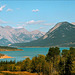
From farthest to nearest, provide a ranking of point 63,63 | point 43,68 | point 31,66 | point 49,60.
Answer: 1. point 49,60
2. point 31,66
3. point 43,68
4. point 63,63

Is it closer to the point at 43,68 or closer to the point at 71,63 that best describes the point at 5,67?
the point at 43,68

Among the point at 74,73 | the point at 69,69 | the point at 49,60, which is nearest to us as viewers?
the point at 74,73

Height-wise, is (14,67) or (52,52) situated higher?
(52,52)

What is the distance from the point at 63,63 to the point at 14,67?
180ft

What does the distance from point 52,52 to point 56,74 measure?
4788cm

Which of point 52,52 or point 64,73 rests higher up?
point 52,52

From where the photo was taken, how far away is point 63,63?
140 meters

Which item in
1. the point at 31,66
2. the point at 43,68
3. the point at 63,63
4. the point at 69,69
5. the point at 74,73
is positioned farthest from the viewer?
the point at 31,66

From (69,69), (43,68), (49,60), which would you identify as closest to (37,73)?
(43,68)

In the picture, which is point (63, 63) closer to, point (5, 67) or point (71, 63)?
point (71, 63)

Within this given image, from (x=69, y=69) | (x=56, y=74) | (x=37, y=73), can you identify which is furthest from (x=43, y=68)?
(x=69, y=69)

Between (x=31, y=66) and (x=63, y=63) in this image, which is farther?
(x=31, y=66)

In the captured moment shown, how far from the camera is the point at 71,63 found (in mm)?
128250

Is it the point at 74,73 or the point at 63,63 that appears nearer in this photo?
the point at 74,73
